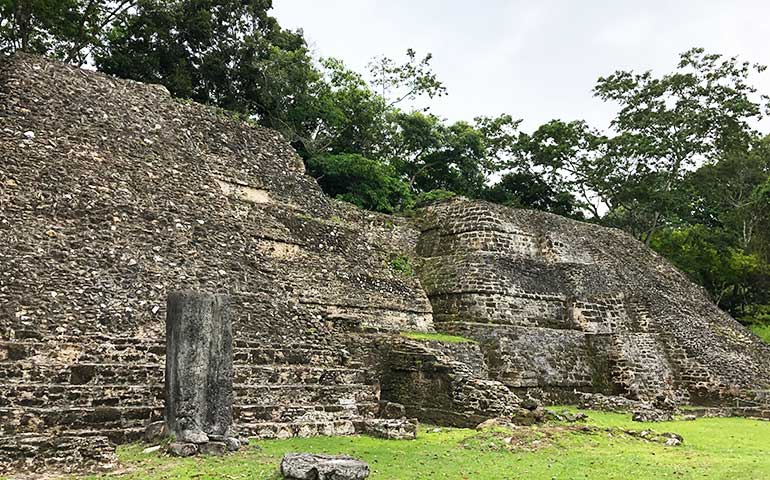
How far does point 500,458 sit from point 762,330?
75.2ft

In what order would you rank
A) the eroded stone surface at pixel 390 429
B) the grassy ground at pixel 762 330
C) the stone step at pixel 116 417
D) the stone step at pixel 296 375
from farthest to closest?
the grassy ground at pixel 762 330
the eroded stone surface at pixel 390 429
the stone step at pixel 296 375
the stone step at pixel 116 417

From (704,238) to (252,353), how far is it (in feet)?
86.8

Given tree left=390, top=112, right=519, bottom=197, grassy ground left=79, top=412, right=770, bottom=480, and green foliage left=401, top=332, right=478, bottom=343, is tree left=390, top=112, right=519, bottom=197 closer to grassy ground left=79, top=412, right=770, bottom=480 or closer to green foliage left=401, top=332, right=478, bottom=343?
green foliage left=401, top=332, right=478, bottom=343

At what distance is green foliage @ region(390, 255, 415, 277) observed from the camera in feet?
60.6

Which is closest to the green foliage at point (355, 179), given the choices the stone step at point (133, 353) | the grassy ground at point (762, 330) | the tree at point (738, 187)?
the stone step at point (133, 353)

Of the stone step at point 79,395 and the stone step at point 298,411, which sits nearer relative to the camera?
the stone step at point 79,395

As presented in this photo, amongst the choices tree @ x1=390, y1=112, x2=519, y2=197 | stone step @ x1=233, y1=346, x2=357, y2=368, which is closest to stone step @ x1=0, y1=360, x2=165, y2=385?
stone step @ x1=233, y1=346, x2=357, y2=368

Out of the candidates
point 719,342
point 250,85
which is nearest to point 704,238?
point 719,342

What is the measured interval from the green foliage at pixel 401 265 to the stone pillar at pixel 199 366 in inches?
354

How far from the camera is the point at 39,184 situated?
11562 millimetres

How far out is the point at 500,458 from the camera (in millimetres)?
9227

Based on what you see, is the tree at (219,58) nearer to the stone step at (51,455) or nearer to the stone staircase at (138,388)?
the stone staircase at (138,388)

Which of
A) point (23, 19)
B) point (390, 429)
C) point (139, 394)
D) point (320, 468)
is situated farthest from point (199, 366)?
point (23, 19)

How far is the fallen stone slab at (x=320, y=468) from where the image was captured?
6922 mm
